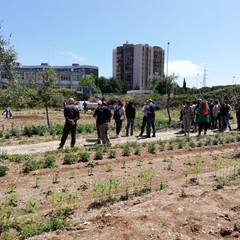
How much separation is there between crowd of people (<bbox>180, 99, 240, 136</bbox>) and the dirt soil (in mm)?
5873

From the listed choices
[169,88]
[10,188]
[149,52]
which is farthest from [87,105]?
[149,52]

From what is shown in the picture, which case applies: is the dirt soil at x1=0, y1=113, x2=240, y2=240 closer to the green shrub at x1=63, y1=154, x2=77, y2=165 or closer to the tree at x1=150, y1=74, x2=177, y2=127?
the green shrub at x1=63, y1=154, x2=77, y2=165

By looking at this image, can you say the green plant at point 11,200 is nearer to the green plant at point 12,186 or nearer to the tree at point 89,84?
the green plant at point 12,186

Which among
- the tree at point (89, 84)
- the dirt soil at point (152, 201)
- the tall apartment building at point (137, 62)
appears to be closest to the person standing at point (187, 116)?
the dirt soil at point (152, 201)

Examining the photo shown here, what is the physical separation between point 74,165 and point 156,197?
3559mm

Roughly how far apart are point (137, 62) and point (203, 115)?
12462 centimetres

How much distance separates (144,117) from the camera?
17.5m

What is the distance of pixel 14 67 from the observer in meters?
10.8

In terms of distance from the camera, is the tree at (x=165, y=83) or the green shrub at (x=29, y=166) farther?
the tree at (x=165, y=83)

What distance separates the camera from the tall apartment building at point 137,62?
13950 cm

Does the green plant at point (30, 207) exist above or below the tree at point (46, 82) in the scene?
below

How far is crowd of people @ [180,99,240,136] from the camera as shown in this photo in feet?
55.0

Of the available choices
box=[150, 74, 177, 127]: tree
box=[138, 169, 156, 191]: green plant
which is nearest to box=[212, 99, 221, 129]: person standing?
box=[150, 74, 177, 127]: tree

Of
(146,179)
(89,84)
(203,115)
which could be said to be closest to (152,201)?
(146,179)
